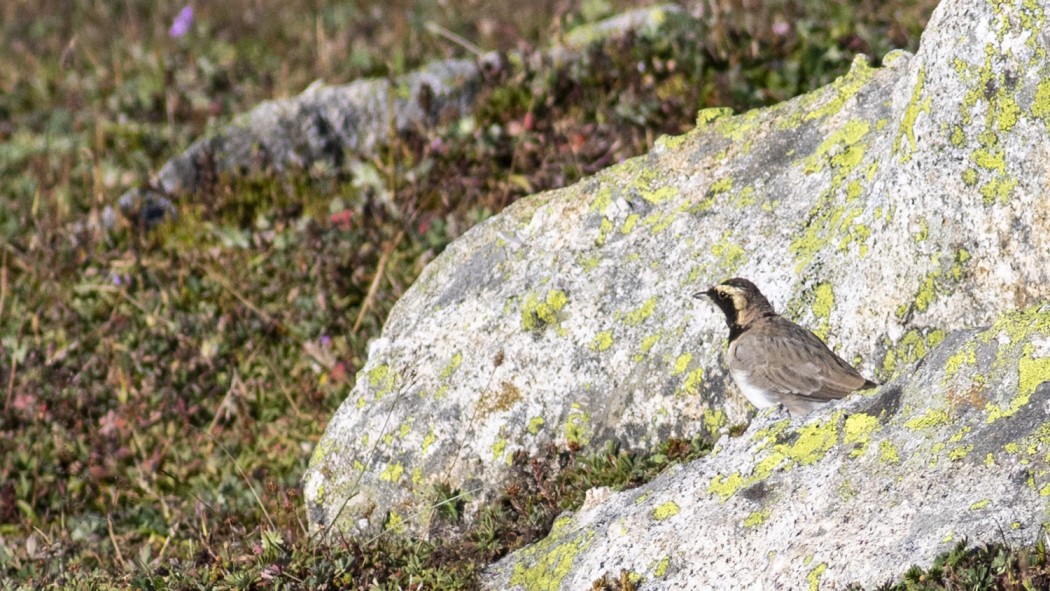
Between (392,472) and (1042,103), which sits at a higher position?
(1042,103)

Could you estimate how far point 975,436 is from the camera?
461cm

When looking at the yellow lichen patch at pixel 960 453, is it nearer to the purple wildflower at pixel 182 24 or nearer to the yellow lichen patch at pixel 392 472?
the yellow lichen patch at pixel 392 472

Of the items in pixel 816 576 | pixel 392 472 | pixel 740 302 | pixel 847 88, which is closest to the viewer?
pixel 816 576

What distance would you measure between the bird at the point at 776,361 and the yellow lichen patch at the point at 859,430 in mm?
444

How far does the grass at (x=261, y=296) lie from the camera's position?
6277mm

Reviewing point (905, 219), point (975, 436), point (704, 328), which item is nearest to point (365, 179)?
point (704, 328)

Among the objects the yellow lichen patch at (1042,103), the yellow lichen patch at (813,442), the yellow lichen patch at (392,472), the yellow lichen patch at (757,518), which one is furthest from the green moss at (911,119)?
the yellow lichen patch at (392,472)

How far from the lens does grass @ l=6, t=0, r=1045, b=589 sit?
6277 millimetres

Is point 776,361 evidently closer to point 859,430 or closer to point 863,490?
point 859,430

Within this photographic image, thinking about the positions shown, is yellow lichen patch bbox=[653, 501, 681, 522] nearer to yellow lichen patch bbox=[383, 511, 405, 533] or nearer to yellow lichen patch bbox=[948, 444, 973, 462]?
yellow lichen patch bbox=[948, 444, 973, 462]

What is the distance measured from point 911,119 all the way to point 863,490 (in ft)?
6.39

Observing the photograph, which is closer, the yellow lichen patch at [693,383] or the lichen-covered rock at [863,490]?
the lichen-covered rock at [863,490]

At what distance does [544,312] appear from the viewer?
22.0 feet

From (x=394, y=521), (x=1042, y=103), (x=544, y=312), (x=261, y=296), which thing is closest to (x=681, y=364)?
(x=544, y=312)
